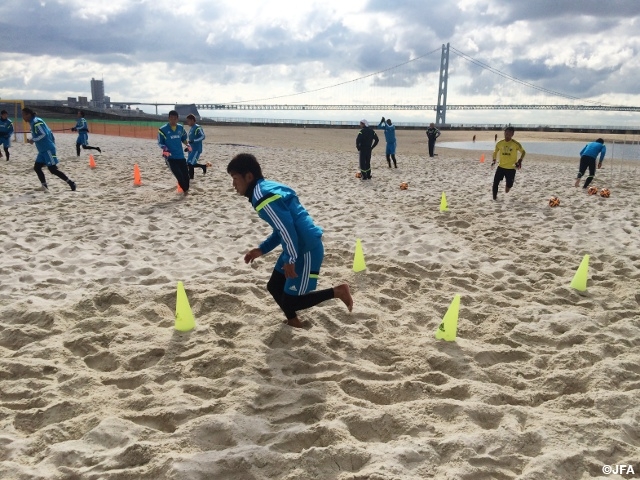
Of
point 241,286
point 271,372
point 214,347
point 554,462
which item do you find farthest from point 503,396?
point 241,286

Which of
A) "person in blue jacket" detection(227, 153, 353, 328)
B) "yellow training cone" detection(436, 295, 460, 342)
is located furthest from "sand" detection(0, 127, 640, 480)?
"person in blue jacket" detection(227, 153, 353, 328)

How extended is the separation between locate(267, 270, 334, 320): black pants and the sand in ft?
0.74

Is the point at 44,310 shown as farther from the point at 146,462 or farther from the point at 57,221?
the point at 57,221

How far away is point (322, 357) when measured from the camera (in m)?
3.77

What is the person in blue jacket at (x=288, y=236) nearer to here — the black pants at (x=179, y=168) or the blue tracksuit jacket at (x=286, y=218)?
the blue tracksuit jacket at (x=286, y=218)

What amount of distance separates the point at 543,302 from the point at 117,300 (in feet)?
14.1

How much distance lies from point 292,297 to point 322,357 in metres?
0.56

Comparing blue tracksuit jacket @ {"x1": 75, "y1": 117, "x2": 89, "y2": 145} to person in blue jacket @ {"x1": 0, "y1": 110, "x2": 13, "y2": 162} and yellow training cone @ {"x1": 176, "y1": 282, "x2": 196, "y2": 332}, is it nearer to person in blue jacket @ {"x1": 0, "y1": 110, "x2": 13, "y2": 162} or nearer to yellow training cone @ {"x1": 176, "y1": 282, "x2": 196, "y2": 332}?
person in blue jacket @ {"x1": 0, "y1": 110, "x2": 13, "y2": 162}

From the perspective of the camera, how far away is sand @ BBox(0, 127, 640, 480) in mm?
2670

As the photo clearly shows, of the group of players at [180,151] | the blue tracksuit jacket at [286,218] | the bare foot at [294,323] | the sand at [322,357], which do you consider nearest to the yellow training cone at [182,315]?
the sand at [322,357]

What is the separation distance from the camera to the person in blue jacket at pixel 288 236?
348 cm

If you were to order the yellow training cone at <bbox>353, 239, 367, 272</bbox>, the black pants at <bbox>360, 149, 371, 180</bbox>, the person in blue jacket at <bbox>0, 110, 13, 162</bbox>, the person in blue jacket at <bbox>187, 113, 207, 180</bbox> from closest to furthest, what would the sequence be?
the yellow training cone at <bbox>353, 239, 367, 272</bbox>
the person in blue jacket at <bbox>187, 113, 207, 180</bbox>
the black pants at <bbox>360, 149, 371, 180</bbox>
the person in blue jacket at <bbox>0, 110, 13, 162</bbox>

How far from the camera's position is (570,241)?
7.05 meters

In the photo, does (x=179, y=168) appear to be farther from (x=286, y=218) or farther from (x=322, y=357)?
(x=322, y=357)
